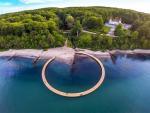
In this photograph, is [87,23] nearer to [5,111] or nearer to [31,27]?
[31,27]

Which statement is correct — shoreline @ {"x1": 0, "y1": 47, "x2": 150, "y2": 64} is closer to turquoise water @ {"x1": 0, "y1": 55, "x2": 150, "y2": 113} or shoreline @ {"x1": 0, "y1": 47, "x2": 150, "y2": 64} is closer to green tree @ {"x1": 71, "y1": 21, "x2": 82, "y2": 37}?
turquoise water @ {"x1": 0, "y1": 55, "x2": 150, "y2": 113}

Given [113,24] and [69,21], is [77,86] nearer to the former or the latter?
[69,21]

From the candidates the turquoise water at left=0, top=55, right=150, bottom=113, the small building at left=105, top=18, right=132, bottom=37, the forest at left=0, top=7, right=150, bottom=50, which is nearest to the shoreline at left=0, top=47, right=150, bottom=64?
the forest at left=0, top=7, right=150, bottom=50

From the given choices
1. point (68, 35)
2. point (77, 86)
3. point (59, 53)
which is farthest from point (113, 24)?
point (77, 86)

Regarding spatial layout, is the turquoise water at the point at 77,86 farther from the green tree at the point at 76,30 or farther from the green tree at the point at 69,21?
the green tree at the point at 69,21

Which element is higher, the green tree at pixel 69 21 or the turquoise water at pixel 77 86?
the green tree at pixel 69 21

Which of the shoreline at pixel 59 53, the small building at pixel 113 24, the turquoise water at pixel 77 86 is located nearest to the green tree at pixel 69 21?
the small building at pixel 113 24

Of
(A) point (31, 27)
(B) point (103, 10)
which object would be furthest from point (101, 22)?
(A) point (31, 27)

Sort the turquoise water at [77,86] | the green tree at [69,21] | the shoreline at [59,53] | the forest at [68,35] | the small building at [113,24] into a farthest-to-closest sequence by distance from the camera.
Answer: the small building at [113,24]
the green tree at [69,21]
the forest at [68,35]
the shoreline at [59,53]
the turquoise water at [77,86]
